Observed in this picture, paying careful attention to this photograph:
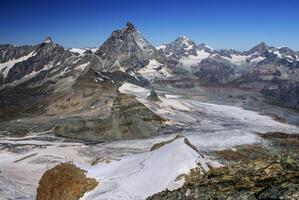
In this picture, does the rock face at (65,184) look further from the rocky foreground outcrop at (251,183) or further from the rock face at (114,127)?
the rock face at (114,127)

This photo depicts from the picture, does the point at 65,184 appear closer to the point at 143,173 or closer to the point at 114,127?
the point at 143,173

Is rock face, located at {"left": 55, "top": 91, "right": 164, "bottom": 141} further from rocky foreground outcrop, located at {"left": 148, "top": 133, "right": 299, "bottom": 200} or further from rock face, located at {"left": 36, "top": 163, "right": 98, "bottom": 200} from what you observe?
rocky foreground outcrop, located at {"left": 148, "top": 133, "right": 299, "bottom": 200}

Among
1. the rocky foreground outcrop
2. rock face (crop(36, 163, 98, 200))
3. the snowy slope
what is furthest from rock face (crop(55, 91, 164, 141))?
the rocky foreground outcrop

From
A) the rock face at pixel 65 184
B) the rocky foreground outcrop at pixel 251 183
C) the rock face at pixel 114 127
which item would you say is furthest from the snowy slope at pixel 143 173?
the rock face at pixel 114 127

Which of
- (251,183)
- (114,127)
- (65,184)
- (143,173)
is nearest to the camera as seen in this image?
(251,183)

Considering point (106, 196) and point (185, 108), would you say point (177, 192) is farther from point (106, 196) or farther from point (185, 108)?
point (185, 108)

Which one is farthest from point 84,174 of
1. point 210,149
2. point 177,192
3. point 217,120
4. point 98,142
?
point 217,120

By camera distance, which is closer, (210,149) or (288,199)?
(288,199)

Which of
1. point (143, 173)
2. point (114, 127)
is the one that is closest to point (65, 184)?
point (143, 173)
